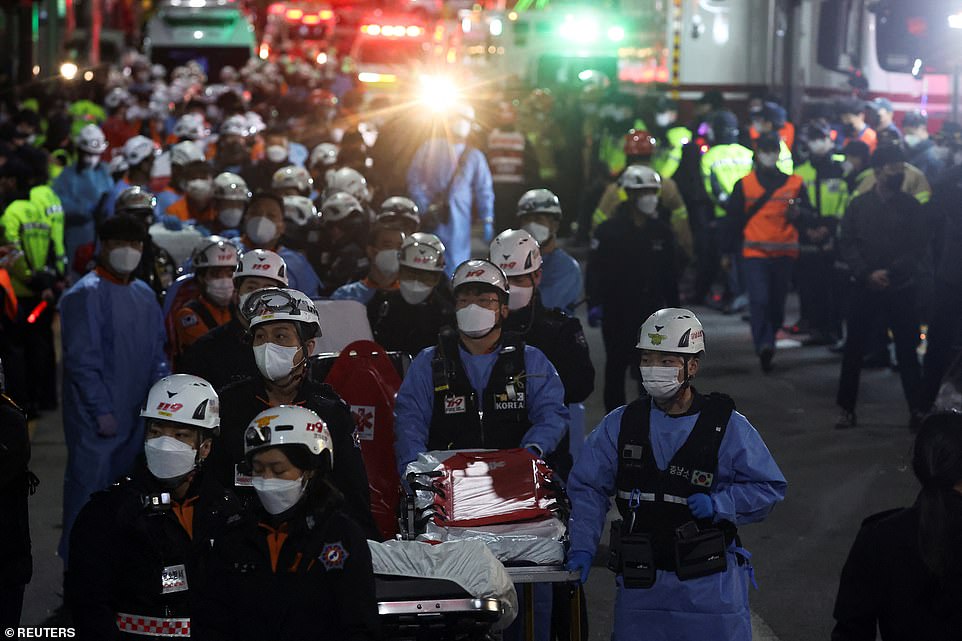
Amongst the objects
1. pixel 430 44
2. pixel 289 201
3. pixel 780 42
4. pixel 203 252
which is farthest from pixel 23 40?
pixel 203 252

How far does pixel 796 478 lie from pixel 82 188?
26.0 feet

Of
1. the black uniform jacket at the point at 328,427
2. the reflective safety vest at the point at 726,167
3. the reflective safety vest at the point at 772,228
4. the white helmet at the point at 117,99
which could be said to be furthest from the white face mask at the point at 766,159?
the white helmet at the point at 117,99

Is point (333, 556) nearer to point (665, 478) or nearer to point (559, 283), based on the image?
point (665, 478)

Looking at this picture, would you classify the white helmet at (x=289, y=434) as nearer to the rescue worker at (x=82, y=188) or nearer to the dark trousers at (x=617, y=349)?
the dark trousers at (x=617, y=349)

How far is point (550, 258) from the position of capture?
10.7 meters

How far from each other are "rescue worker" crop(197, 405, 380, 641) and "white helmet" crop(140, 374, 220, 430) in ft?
2.57

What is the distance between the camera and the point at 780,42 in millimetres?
21234

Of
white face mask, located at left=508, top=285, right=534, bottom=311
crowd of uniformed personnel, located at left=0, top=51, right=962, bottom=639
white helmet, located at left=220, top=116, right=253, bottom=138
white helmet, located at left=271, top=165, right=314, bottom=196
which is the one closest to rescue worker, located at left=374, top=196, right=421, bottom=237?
crowd of uniformed personnel, located at left=0, top=51, right=962, bottom=639

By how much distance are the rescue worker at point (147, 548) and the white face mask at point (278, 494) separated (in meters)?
0.09

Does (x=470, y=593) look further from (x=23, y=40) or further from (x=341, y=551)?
(x=23, y=40)

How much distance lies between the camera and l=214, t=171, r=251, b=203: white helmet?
39.5 feet

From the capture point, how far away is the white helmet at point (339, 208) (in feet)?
38.4

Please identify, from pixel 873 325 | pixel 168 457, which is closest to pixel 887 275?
pixel 873 325

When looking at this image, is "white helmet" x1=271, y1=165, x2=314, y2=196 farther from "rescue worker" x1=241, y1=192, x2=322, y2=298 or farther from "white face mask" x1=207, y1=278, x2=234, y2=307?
"white face mask" x1=207, y1=278, x2=234, y2=307
